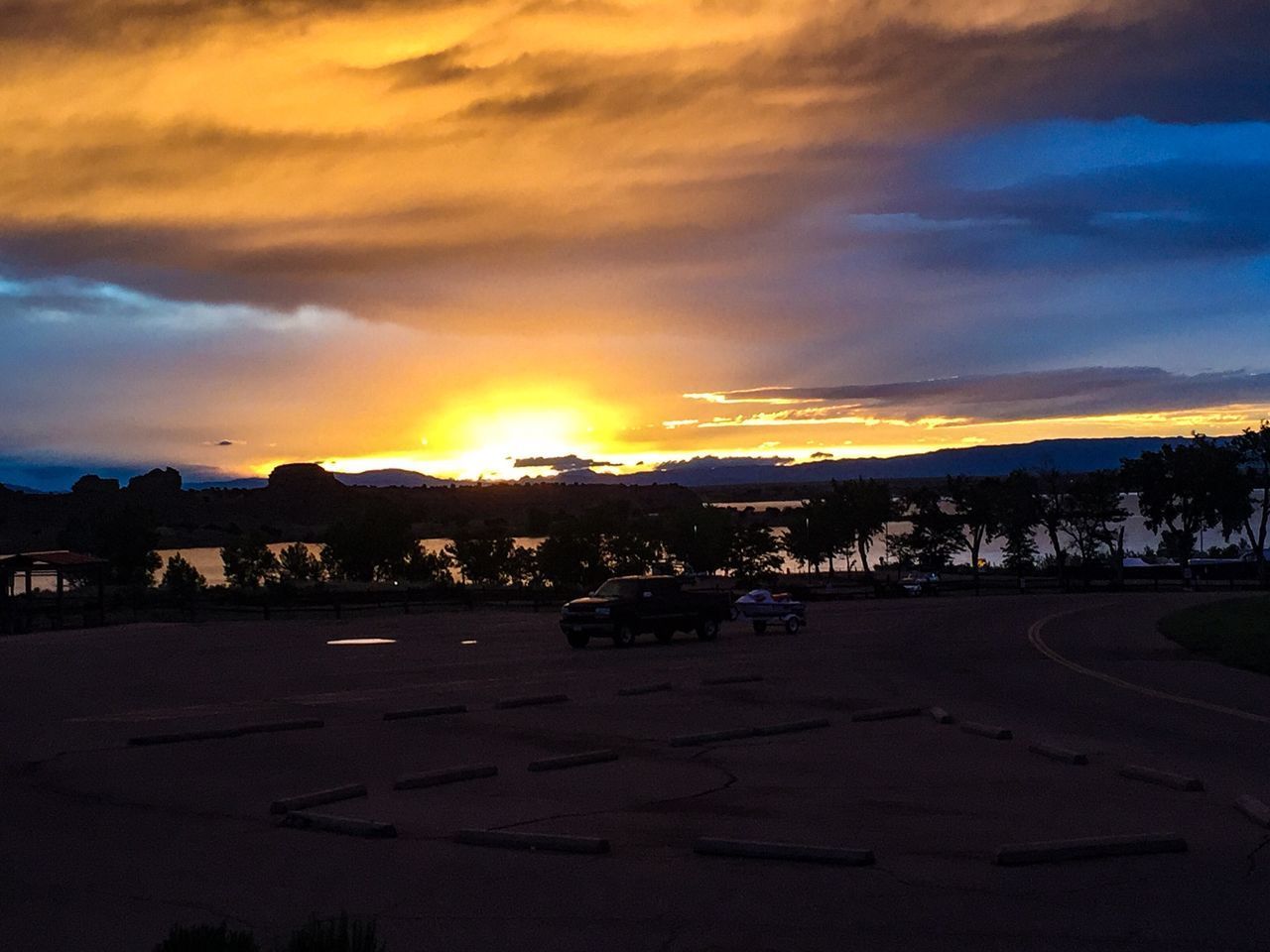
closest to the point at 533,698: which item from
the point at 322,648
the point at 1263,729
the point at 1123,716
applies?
the point at 1123,716

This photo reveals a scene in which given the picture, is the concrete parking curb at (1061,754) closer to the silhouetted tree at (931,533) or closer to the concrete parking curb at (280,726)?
the concrete parking curb at (280,726)

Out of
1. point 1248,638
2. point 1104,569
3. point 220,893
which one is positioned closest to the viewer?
point 220,893

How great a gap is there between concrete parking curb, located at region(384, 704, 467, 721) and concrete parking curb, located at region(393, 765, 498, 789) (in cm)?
494

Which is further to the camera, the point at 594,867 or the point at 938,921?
the point at 594,867

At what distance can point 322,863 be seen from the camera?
32.5 feet

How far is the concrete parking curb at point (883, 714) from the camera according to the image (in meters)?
18.3

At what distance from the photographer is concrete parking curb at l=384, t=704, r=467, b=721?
18.7m

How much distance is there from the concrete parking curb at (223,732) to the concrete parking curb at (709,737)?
5153 mm

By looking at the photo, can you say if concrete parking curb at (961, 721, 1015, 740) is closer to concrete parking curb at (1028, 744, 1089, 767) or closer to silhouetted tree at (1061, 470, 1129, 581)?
concrete parking curb at (1028, 744, 1089, 767)

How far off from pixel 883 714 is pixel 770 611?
22.0 m

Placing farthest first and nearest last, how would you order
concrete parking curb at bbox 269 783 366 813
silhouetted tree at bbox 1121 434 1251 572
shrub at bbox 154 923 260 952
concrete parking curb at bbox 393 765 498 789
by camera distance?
silhouetted tree at bbox 1121 434 1251 572 → concrete parking curb at bbox 393 765 498 789 → concrete parking curb at bbox 269 783 366 813 → shrub at bbox 154 923 260 952

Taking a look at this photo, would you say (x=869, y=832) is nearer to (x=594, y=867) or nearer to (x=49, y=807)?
(x=594, y=867)

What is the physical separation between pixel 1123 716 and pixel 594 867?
11.7m

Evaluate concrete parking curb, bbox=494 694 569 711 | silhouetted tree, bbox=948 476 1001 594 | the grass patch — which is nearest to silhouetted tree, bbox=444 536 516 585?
silhouetted tree, bbox=948 476 1001 594
